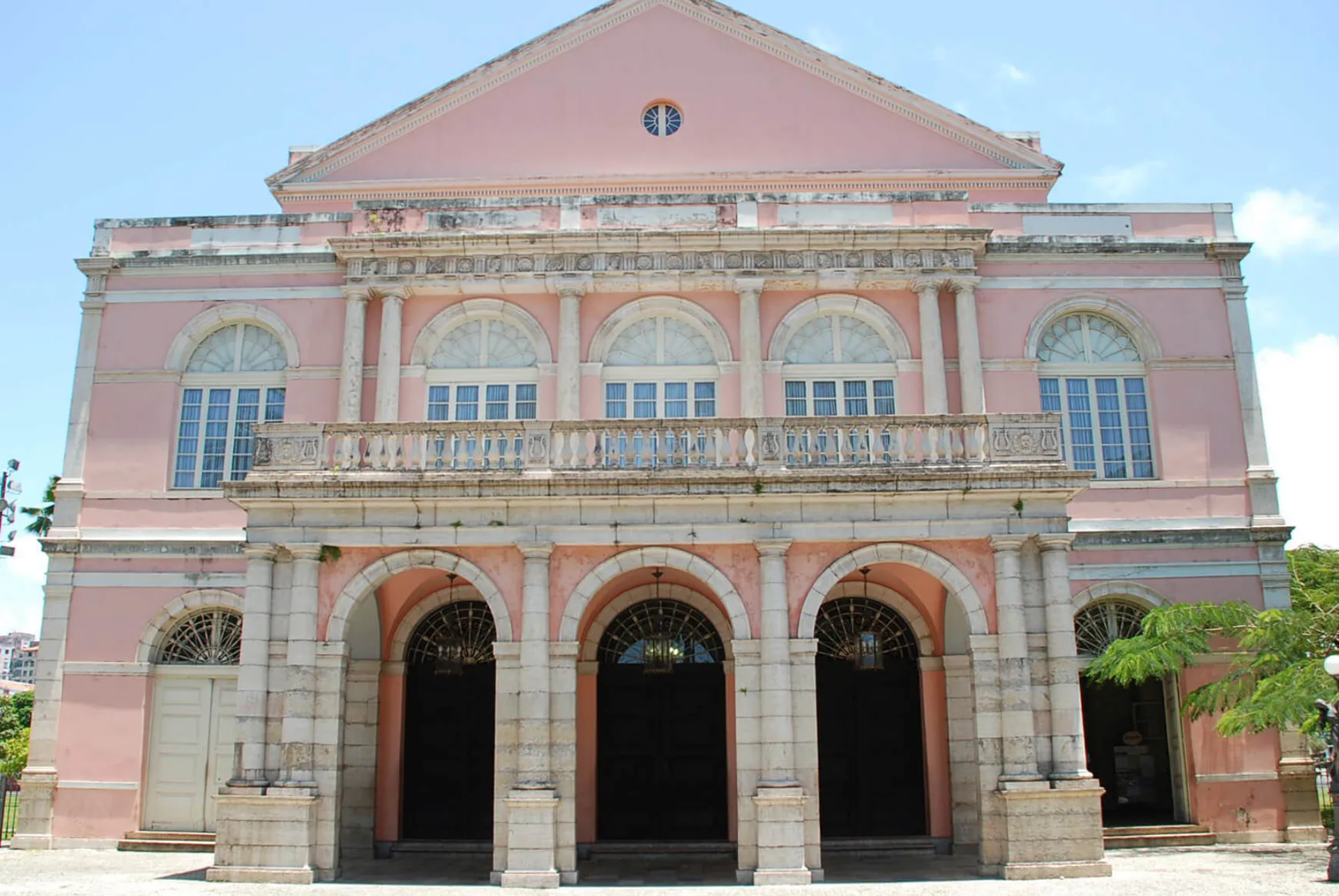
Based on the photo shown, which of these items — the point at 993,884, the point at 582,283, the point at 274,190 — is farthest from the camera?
the point at 274,190

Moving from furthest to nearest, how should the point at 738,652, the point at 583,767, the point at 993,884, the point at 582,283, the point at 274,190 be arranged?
the point at 274,190 → the point at 582,283 → the point at 583,767 → the point at 738,652 → the point at 993,884

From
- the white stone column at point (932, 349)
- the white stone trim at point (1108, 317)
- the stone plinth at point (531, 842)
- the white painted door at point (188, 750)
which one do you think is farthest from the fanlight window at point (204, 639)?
the white stone trim at point (1108, 317)

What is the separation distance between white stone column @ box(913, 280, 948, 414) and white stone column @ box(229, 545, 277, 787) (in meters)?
10.8

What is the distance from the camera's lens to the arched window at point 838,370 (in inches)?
835

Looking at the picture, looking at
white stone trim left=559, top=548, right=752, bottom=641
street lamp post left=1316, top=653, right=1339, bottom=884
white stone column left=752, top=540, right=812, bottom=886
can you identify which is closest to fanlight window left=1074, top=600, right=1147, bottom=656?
street lamp post left=1316, top=653, right=1339, bottom=884

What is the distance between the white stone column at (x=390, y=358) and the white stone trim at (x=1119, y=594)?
11.6 meters

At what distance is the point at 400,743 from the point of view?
19.8 metres

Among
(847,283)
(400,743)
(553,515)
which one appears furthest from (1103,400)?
(400,743)

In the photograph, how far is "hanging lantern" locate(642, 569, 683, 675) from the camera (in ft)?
65.1

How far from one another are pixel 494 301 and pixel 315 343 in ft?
10.8

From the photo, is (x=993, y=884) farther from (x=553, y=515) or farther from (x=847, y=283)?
(x=847, y=283)

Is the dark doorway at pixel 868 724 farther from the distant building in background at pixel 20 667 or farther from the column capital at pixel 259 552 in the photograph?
the distant building in background at pixel 20 667

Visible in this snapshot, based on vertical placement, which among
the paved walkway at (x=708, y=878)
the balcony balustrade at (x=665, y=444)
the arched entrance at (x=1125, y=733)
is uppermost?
the balcony balustrade at (x=665, y=444)

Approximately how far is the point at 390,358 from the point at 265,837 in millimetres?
8620
